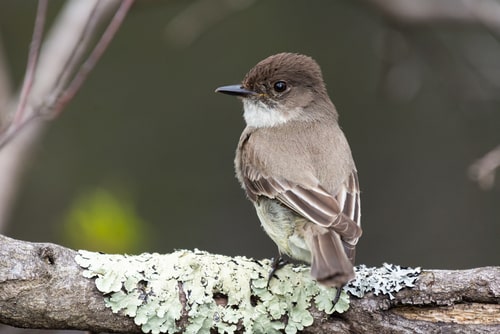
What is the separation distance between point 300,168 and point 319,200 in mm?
409

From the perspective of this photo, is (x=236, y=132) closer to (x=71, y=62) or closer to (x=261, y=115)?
(x=261, y=115)

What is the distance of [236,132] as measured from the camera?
8.81 metres

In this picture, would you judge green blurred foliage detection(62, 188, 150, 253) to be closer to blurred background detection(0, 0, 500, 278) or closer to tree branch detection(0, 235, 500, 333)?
tree branch detection(0, 235, 500, 333)

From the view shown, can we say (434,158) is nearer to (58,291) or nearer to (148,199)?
(148,199)

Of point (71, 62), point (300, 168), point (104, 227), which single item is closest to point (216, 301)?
point (300, 168)

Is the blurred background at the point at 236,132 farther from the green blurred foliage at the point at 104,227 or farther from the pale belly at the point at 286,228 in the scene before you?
the pale belly at the point at 286,228

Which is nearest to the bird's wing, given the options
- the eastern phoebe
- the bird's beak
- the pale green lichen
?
the eastern phoebe

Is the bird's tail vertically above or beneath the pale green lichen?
above

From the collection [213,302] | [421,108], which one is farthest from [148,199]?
[213,302]

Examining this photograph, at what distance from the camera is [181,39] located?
8016 millimetres

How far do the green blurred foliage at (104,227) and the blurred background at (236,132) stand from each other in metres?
2.02

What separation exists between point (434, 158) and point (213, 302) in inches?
197

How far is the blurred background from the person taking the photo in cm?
815

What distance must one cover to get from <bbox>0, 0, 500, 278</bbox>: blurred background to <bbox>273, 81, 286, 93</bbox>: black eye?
6.59 ft
